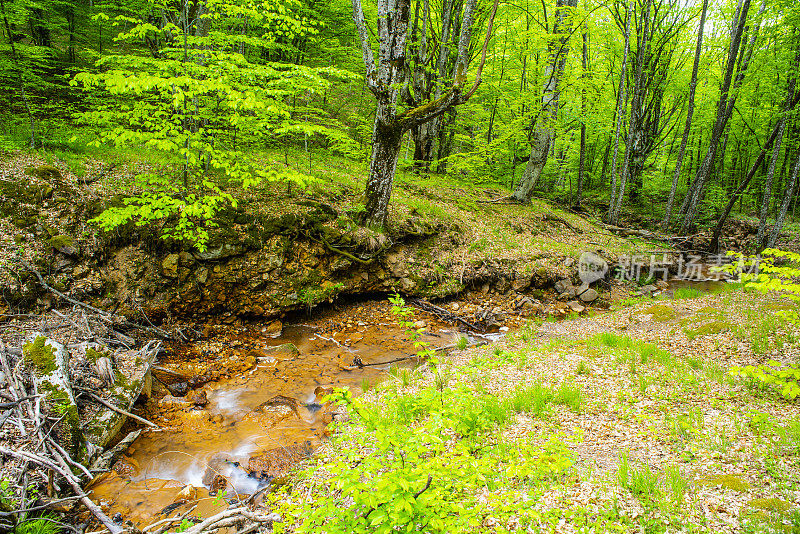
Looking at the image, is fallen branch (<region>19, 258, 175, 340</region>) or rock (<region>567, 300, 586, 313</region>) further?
rock (<region>567, 300, 586, 313</region>)

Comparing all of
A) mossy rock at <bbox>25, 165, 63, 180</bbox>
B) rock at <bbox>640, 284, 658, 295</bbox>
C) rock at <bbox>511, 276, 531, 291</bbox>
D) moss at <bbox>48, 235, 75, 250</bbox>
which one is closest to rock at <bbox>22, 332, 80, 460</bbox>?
moss at <bbox>48, 235, 75, 250</bbox>

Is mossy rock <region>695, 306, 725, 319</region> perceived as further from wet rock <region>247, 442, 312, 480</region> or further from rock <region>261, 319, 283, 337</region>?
rock <region>261, 319, 283, 337</region>

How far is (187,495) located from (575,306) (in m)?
10.1

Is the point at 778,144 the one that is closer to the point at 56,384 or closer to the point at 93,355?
the point at 93,355

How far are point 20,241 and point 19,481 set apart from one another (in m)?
5.20

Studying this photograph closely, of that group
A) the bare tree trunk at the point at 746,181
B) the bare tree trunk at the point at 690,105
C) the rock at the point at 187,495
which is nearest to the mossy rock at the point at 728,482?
the rock at the point at 187,495

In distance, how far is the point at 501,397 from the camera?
5.04 m

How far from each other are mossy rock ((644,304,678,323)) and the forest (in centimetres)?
10

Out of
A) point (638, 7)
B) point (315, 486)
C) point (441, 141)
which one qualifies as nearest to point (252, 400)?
point (315, 486)

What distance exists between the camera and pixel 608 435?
13.1 ft

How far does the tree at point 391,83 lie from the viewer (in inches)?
327

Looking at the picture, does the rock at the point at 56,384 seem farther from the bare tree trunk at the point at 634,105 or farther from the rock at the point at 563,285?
the bare tree trunk at the point at 634,105

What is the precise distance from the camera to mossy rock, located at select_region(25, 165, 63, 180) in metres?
7.19

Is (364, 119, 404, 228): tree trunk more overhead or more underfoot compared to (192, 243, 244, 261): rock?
more overhead
